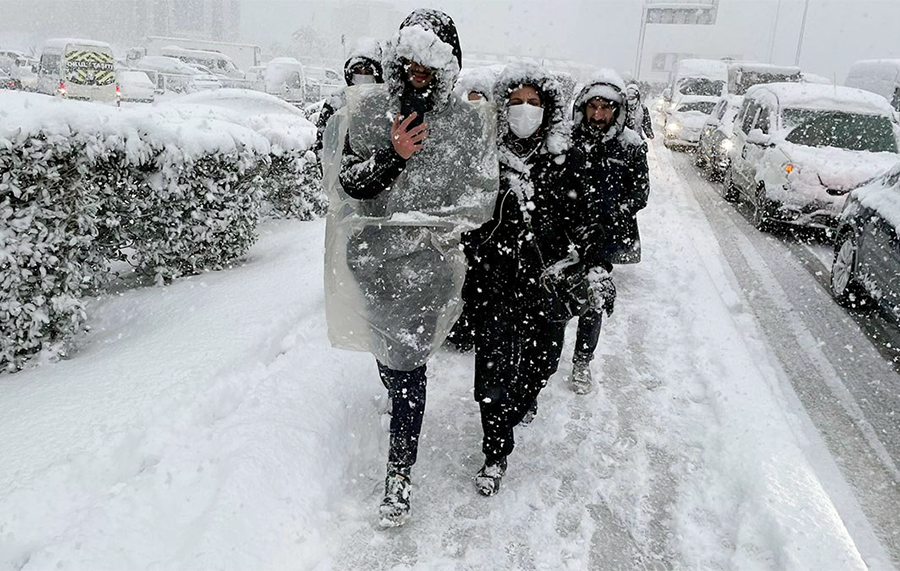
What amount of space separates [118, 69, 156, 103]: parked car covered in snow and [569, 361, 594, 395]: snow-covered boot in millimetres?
21738

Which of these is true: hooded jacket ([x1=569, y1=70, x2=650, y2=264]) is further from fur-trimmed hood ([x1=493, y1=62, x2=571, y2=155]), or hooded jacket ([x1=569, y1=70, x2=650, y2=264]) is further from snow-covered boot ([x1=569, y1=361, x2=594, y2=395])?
snow-covered boot ([x1=569, y1=361, x2=594, y2=395])

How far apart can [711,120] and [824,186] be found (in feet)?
24.8

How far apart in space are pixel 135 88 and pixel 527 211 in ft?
80.1

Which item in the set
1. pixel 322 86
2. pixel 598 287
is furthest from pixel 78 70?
pixel 598 287

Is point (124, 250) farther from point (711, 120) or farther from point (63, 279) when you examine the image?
point (711, 120)

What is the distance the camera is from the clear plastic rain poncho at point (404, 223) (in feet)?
8.48

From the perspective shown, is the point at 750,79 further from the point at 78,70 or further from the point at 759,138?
the point at 78,70

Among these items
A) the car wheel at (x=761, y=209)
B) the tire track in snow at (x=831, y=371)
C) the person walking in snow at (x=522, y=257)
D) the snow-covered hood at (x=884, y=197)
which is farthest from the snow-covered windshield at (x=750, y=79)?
→ the person walking in snow at (x=522, y=257)

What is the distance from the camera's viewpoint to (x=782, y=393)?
4.41 meters

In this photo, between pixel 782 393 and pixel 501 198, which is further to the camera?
pixel 782 393

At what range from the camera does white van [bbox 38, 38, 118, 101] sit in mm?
18672

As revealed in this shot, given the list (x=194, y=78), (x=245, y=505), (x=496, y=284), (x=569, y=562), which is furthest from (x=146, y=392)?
(x=194, y=78)

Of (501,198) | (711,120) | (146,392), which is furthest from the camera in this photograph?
(711,120)

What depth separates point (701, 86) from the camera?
21.7 meters
